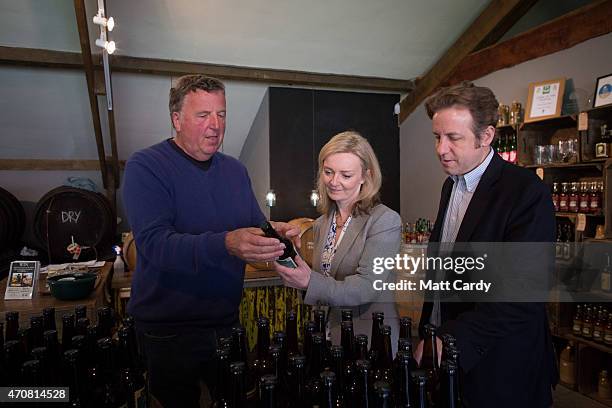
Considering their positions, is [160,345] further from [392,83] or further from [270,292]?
[392,83]

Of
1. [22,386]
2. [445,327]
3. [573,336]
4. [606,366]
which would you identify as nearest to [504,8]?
[573,336]

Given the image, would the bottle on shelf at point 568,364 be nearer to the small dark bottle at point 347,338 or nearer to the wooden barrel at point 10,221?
the small dark bottle at point 347,338

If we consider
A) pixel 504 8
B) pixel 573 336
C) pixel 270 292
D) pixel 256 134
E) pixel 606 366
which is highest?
pixel 504 8

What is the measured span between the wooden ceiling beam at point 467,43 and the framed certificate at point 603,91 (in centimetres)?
126

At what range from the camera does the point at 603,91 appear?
3455mm

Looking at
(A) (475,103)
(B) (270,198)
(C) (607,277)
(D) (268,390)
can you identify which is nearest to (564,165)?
(C) (607,277)

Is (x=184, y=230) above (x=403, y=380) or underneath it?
above

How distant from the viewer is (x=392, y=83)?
5730mm

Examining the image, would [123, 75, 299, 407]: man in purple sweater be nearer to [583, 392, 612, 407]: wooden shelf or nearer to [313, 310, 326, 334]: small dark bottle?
[313, 310, 326, 334]: small dark bottle

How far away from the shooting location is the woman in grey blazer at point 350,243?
5.31 feet

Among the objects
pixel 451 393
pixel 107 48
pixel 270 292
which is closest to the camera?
pixel 451 393

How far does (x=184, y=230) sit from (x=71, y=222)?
3.52 metres

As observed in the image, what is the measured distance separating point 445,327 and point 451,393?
0.40 m

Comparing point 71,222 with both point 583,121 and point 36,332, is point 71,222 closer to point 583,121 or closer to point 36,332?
point 36,332
